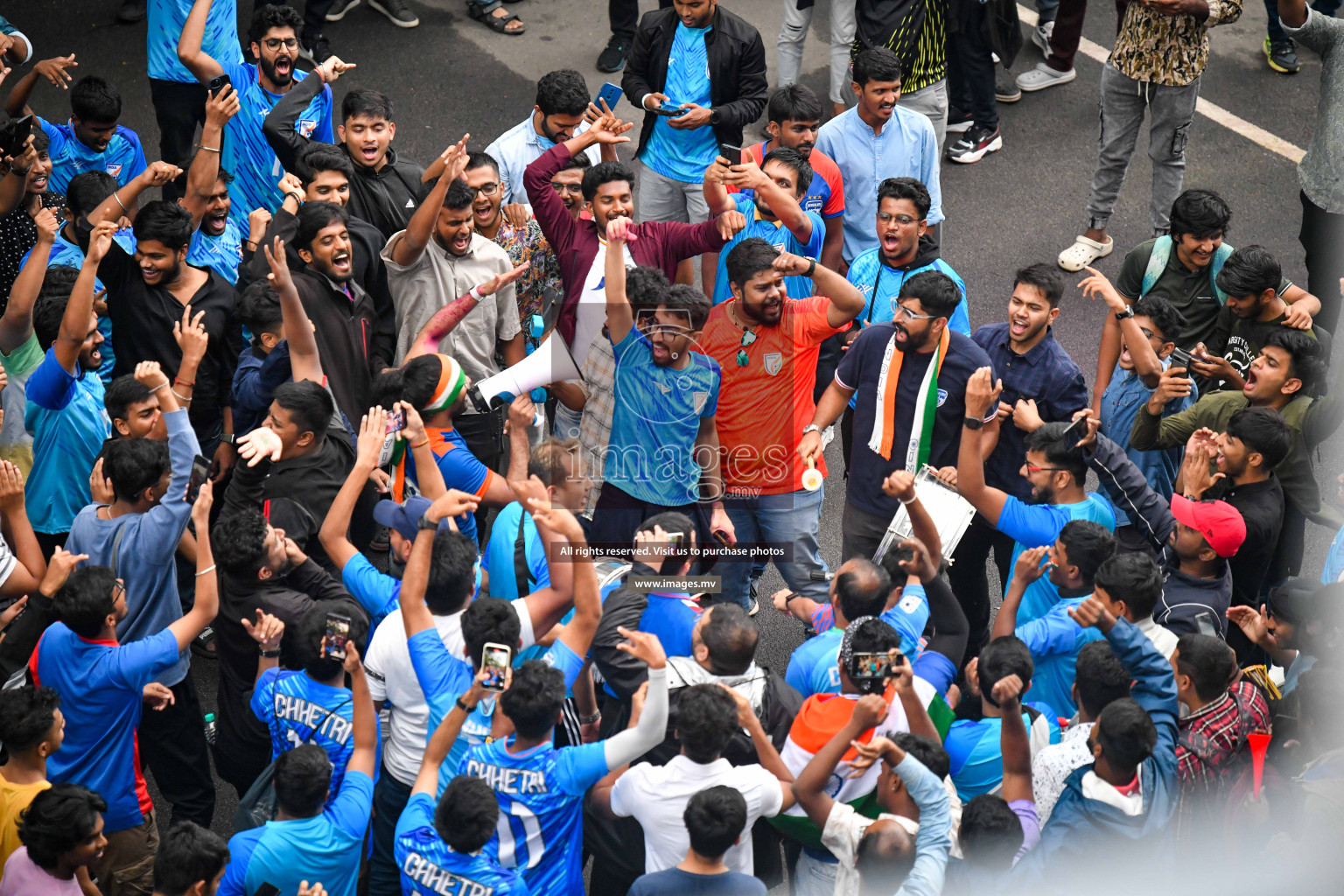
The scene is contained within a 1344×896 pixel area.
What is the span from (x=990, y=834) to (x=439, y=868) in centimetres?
151

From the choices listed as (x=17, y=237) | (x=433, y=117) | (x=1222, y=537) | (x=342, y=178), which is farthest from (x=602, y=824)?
(x=433, y=117)

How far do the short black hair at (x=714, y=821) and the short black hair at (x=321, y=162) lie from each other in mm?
3727

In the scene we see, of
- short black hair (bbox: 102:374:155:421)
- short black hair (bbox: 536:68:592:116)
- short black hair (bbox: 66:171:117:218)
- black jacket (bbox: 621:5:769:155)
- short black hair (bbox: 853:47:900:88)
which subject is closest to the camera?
short black hair (bbox: 102:374:155:421)

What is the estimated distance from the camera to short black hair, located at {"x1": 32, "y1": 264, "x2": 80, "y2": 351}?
5.34 metres

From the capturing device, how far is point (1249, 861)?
12.1ft

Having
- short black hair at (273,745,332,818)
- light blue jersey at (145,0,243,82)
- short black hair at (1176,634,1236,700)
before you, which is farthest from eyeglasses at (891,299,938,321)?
light blue jersey at (145,0,243,82)

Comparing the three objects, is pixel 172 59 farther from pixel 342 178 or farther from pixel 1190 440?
pixel 1190 440

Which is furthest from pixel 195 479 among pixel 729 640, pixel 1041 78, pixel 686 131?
pixel 1041 78

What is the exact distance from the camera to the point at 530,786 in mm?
3672

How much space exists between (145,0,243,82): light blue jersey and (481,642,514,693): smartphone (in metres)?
4.69

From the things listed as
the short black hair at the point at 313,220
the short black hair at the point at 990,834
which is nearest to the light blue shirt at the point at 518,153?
the short black hair at the point at 313,220

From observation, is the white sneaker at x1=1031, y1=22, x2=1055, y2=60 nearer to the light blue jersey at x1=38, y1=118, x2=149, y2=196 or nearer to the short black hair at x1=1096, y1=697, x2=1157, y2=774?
the light blue jersey at x1=38, y1=118, x2=149, y2=196

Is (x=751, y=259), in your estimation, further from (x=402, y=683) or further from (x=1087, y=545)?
(x=402, y=683)

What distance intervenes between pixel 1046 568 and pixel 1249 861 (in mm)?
1183
